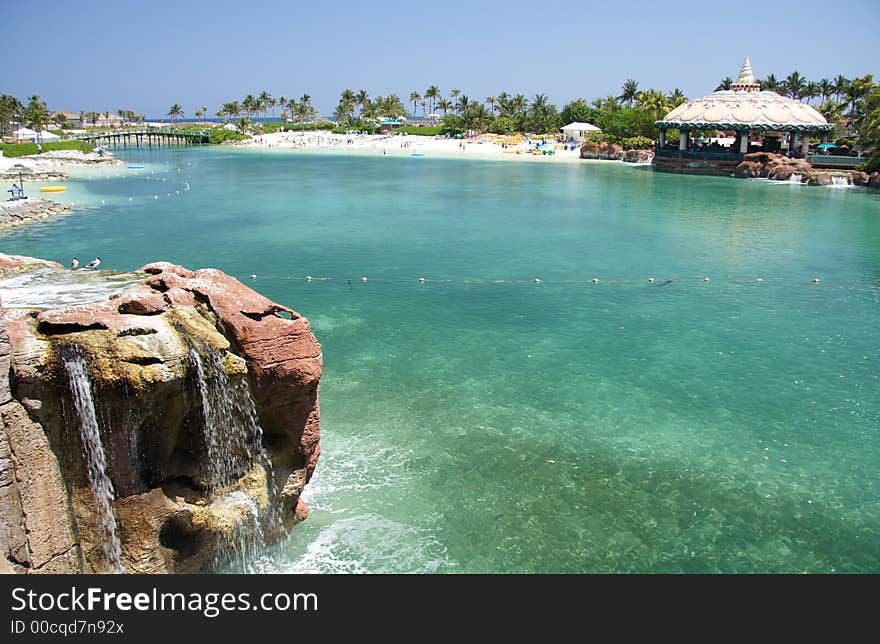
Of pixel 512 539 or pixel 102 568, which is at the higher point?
pixel 102 568

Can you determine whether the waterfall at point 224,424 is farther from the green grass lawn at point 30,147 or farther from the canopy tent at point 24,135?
the canopy tent at point 24,135

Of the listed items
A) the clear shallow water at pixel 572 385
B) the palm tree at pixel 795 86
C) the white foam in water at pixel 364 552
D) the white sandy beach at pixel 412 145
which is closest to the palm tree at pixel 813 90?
the palm tree at pixel 795 86

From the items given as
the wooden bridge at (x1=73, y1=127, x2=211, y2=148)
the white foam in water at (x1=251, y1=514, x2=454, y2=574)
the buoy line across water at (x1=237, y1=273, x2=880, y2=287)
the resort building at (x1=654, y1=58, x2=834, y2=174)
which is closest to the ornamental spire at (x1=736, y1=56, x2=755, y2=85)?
the resort building at (x1=654, y1=58, x2=834, y2=174)

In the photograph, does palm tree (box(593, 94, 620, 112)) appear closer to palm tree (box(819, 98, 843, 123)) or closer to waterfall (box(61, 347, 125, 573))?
palm tree (box(819, 98, 843, 123))

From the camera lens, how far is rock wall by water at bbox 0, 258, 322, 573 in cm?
748

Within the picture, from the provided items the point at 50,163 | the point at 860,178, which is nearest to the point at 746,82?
the point at 860,178

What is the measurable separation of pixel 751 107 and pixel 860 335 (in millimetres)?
58484

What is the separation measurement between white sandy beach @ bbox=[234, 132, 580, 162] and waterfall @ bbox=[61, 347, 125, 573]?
303ft

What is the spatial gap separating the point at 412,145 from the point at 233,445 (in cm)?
11629

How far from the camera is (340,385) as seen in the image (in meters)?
16.5

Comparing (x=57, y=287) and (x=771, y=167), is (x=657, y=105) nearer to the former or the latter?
(x=771, y=167)

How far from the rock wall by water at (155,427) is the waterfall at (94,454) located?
0.02 metres
